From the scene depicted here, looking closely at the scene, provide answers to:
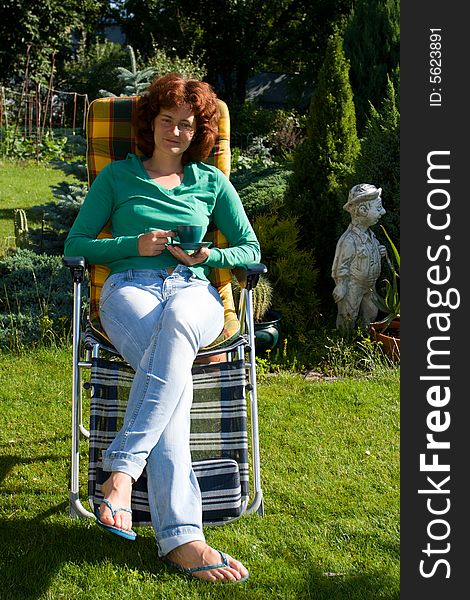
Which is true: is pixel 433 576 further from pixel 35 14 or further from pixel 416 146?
pixel 35 14

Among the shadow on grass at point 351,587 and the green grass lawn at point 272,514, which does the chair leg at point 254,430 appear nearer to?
the green grass lawn at point 272,514

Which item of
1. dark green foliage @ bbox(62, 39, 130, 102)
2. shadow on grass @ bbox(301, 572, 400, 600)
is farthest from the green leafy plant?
dark green foliage @ bbox(62, 39, 130, 102)

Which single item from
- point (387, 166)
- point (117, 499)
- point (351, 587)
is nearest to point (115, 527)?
point (117, 499)

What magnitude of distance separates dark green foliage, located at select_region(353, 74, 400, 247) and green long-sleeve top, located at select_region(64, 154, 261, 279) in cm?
212

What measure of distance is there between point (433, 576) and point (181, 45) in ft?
63.4

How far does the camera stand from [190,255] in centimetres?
313

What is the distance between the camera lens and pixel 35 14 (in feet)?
61.3

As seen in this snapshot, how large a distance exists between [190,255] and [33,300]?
2148 millimetres

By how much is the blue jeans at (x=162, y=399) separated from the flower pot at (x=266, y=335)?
1.71 metres

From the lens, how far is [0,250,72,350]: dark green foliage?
4.81 m

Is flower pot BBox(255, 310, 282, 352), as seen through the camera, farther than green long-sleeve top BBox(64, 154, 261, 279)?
Yes

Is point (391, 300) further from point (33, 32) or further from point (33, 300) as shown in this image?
point (33, 32)

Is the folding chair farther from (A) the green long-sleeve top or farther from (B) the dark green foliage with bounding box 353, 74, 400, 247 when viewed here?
(B) the dark green foliage with bounding box 353, 74, 400, 247

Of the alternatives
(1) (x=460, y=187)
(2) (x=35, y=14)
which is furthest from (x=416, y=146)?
(2) (x=35, y=14)
